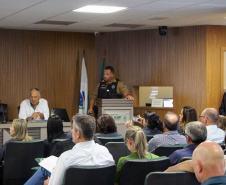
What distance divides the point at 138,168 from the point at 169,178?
793mm

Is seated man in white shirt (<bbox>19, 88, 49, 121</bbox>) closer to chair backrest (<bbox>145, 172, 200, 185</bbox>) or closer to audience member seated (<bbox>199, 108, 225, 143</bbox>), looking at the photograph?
audience member seated (<bbox>199, 108, 225, 143</bbox>)

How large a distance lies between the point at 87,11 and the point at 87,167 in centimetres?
493

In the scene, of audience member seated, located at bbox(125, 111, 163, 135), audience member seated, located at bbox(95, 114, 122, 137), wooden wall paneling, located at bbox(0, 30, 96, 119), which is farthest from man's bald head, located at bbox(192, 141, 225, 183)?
wooden wall paneling, located at bbox(0, 30, 96, 119)

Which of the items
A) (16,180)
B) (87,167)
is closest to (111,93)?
(16,180)

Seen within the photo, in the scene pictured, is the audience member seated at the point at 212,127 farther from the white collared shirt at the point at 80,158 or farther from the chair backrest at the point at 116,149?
the white collared shirt at the point at 80,158

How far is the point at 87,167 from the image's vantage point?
3.70m

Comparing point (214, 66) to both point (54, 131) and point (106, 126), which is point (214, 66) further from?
point (54, 131)

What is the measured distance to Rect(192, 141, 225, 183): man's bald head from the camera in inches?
88.0

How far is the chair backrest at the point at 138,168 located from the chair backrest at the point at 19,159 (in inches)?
72.3

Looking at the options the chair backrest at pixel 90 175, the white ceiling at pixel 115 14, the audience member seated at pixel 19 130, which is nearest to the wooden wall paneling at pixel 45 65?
the white ceiling at pixel 115 14

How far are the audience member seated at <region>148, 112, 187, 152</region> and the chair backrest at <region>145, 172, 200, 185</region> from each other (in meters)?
2.14

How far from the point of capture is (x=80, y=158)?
3801mm

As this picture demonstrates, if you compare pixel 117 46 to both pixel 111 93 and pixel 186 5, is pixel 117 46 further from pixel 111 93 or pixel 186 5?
pixel 186 5

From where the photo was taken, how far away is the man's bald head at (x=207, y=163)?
7.33 ft
